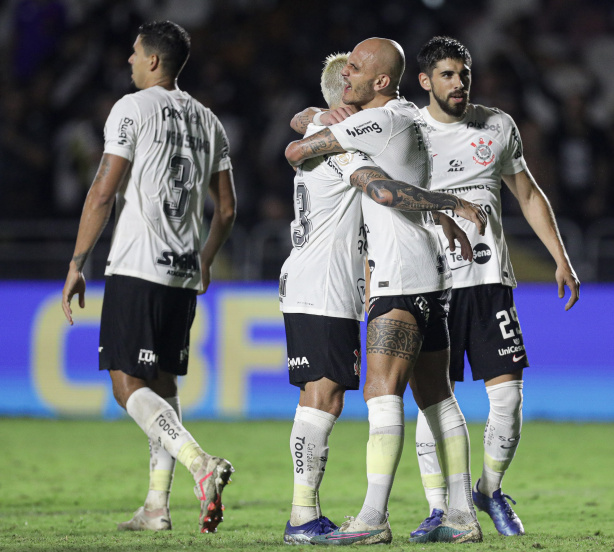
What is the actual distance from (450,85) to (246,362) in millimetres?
5673

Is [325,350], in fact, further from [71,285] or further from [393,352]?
[71,285]

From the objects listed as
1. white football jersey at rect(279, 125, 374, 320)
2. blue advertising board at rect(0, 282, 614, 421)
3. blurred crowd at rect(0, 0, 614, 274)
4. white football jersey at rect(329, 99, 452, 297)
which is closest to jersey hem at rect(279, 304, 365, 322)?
white football jersey at rect(279, 125, 374, 320)

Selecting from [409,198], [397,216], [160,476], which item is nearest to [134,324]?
[160,476]

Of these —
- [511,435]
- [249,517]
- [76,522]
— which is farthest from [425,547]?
[76,522]

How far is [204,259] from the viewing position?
545 cm

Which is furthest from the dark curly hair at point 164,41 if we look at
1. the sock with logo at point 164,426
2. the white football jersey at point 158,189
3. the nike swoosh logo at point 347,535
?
the nike swoosh logo at point 347,535

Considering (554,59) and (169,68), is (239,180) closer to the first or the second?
(554,59)

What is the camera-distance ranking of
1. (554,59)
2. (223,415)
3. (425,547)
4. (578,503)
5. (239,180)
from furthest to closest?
1. (554,59)
2. (239,180)
3. (223,415)
4. (578,503)
5. (425,547)

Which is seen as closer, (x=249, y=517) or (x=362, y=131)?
(x=362, y=131)

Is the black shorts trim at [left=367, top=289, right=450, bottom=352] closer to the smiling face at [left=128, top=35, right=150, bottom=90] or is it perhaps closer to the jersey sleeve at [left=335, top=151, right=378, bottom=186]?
the jersey sleeve at [left=335, top=151, right=378, bottom=186]

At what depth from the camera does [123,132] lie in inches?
195

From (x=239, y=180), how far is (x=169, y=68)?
793 centimetres

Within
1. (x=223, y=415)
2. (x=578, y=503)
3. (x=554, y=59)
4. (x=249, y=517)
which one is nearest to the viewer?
(x=249, y=517)

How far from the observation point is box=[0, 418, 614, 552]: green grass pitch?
15.0 feet
